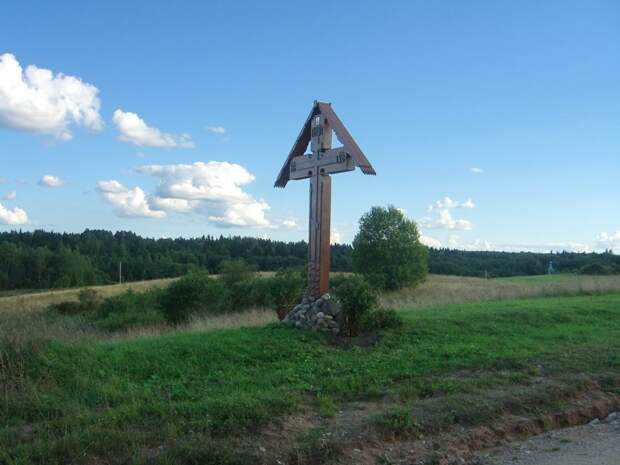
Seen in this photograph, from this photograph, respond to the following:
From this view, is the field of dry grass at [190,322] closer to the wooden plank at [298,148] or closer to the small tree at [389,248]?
the wooden plank at [298,148]

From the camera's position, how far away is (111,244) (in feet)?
312

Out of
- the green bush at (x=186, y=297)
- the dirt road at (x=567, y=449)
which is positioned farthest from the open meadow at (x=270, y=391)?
the green bush at (x=186, y=297)

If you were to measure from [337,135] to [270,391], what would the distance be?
Result: 17.9 ft

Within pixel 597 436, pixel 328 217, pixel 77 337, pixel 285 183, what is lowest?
pixel 597 436

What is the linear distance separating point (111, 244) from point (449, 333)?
9131 cm

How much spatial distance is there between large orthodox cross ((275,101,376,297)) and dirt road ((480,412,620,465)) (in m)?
5.29

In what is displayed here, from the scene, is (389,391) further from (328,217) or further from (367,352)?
(328,217)

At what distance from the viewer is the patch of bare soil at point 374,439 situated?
4.99 metres

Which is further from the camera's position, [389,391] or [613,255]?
[613,255]

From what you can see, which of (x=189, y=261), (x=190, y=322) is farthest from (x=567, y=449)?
(x=189, y=261)

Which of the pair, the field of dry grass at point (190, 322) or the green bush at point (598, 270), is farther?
the green bush at point (598, 270)

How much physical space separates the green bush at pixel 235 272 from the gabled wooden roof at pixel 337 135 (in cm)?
1859

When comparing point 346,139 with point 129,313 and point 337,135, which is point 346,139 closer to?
point 337,135

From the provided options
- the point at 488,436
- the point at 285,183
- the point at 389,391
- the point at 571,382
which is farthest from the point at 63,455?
the point at 285,183
